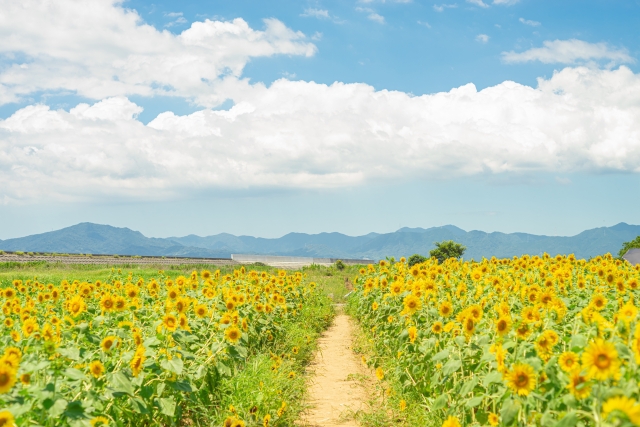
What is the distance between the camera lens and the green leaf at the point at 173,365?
486 centimetres

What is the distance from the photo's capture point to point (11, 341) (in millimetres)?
5301

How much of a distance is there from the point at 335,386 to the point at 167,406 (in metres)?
4.59

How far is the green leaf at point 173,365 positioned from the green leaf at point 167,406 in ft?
1.24

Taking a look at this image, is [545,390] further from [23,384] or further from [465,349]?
[23,384]

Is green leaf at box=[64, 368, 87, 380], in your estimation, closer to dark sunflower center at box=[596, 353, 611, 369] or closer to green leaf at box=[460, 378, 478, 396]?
green leaf at box=[460, 378, 478, 396]

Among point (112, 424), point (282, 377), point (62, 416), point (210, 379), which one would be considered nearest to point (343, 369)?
point (282, 377)

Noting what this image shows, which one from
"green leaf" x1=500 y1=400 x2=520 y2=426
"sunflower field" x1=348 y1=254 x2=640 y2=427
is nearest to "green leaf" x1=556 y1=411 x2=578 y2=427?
"sunflower field" x1=348 y1=254 x2=640 y2=427

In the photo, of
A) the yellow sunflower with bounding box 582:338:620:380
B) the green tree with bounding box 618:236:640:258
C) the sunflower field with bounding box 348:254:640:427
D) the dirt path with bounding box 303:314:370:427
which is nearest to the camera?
the yellow sunflower with bounding box 582:338:620:380

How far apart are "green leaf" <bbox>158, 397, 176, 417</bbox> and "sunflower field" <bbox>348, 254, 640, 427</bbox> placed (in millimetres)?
2428

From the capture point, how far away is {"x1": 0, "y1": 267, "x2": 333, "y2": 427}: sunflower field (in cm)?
392

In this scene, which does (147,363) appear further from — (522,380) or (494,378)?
(522,380)

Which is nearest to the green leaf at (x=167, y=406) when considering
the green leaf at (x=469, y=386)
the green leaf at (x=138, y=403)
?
the green leaf at (x=138, y=403)

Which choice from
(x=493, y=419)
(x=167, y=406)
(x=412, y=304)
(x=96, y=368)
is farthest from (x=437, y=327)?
(x=96, y=368)

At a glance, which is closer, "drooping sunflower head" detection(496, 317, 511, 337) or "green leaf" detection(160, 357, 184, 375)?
"drooping sunflower head" detection(496, 317, 511, 337)
